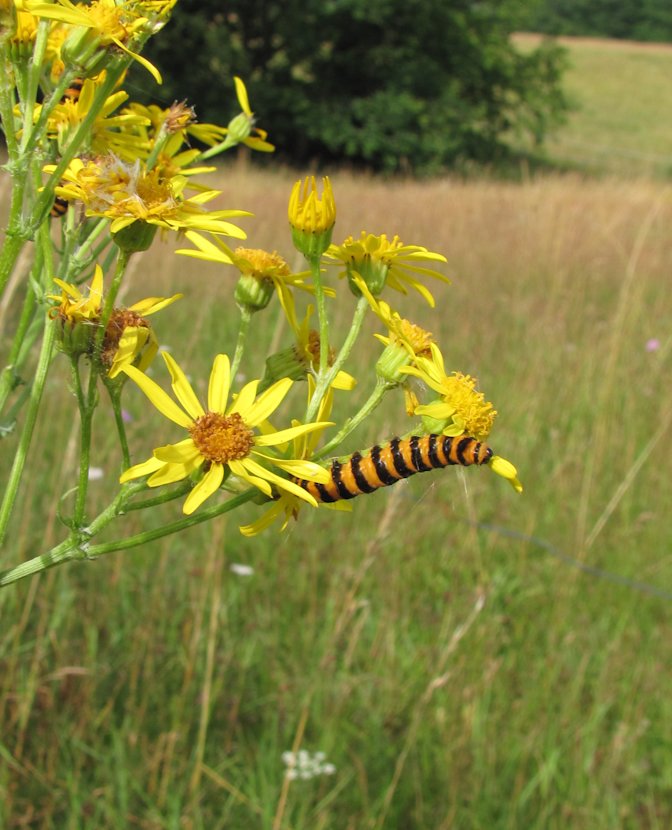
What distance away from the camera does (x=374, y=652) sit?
127 inches

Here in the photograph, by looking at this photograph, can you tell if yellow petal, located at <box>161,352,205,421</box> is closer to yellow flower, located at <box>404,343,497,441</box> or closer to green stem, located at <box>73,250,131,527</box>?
green stem, located at <box>73,250,131,527</box>

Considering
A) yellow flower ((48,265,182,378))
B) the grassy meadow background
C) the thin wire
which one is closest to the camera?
yellow flower ((48,265,182,378))

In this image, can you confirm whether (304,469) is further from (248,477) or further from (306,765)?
(306,765)

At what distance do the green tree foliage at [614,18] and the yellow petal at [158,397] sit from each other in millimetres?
73558

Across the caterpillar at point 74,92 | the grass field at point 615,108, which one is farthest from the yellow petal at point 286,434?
the grass field at point 615,108

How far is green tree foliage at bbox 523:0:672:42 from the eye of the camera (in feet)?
223

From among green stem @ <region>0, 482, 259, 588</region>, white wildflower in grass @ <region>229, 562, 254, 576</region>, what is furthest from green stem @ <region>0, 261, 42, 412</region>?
white wildflower in grass @ <region>229, 562, 254, 576</region>

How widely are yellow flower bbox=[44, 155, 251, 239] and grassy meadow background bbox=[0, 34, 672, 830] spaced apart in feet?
1.66

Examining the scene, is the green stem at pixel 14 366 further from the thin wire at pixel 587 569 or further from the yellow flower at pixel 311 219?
the thin wire at pixel 587 569

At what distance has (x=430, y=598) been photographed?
3.72 metres

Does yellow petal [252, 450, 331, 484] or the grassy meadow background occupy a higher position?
yellow petal [252, 450, 331, 484]

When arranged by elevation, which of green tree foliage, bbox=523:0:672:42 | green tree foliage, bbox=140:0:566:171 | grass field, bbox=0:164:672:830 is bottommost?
grass field, bbox=0:164:672:830

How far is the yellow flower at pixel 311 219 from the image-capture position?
1.31m

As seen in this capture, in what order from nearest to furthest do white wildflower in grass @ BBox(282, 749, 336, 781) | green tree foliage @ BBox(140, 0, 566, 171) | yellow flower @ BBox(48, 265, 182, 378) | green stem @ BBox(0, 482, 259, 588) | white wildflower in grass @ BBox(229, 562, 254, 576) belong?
green stem @ BBox(0, 482, 259, 588) → yellow flower @ BBox(48, 265, 182, 378) → white wildflower in grass @ BBox(282, 749, 336, 781) → white wildflower in grass @ BBox(229, 562, 254, 576) → green tree foliage @ BBox(140, 0, 566, 171)
